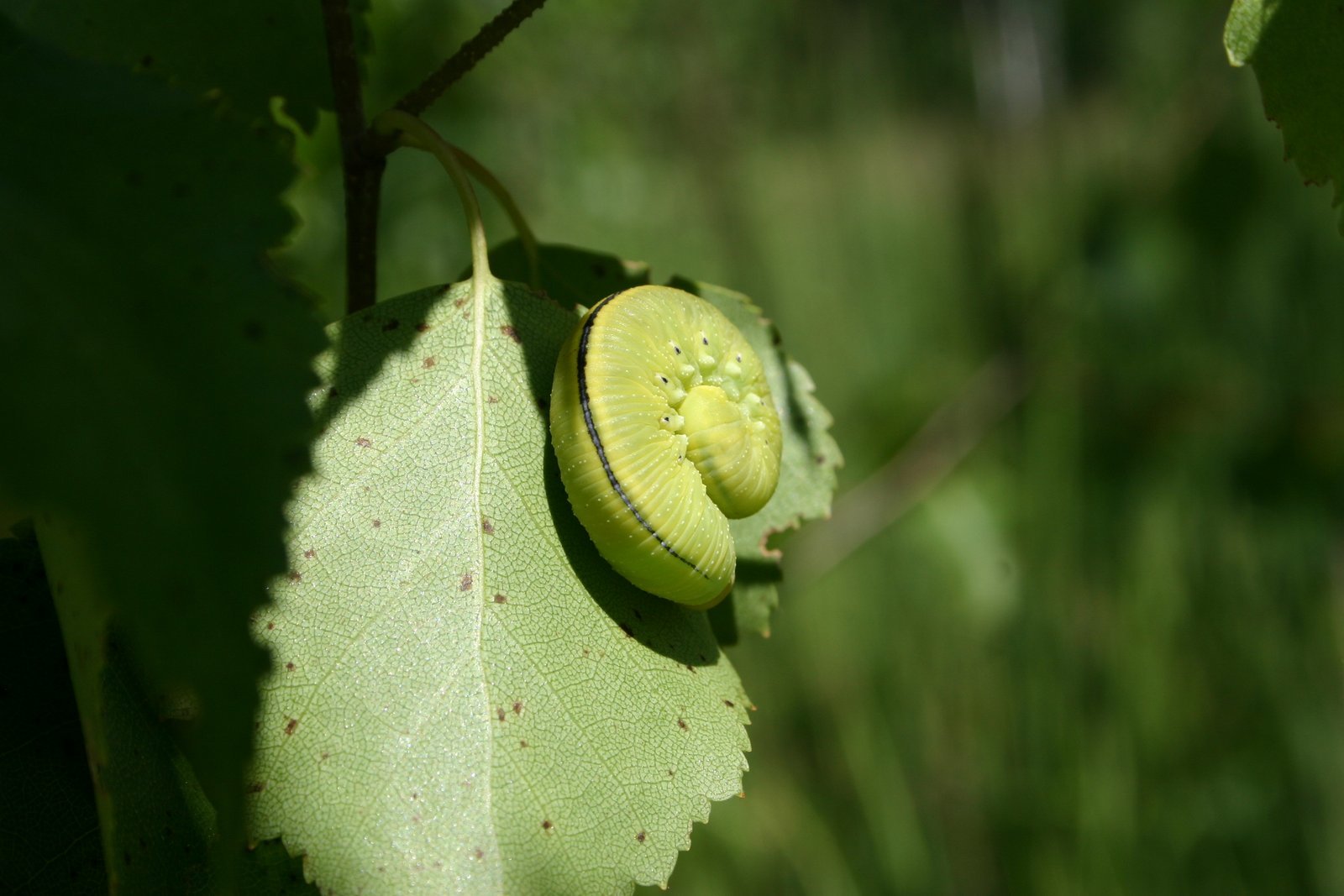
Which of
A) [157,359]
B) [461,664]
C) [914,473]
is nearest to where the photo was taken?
[157,359]

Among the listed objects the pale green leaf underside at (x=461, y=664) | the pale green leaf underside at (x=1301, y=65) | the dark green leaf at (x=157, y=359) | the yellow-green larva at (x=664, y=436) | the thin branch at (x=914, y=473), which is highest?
the pale green leaf underside at (x=1301, y=65)

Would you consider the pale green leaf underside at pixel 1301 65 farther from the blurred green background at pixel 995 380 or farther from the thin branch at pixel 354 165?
the blurred green background at pixel 995 380

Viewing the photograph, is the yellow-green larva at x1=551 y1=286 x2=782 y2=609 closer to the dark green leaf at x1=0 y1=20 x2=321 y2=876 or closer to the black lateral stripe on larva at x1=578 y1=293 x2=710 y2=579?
the black lateral stripe on larva at x1=578 y1=293 x2=710 y2=579

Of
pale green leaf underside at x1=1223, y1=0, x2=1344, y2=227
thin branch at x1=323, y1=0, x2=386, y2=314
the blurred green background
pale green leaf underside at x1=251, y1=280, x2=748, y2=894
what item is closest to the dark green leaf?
pale green leaf underside at x1=251, y1=280, x2=748, y2=894

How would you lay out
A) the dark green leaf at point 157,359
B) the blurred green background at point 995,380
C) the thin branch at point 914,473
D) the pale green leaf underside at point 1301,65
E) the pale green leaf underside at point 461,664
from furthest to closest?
1. the thin branch at point 914,473
2. the blurred green background at point 995,380
3. the pale green leaf underside at point 1301,65
4. the pale green leaf underside at point 461,664
5. the dark green leaf at point 157,359

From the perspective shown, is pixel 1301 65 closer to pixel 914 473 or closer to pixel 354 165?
pixel 354 165

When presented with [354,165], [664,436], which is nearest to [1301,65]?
[664,436]

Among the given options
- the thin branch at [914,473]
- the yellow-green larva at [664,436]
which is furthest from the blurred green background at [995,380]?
the yellow-green larva at [664,436]
